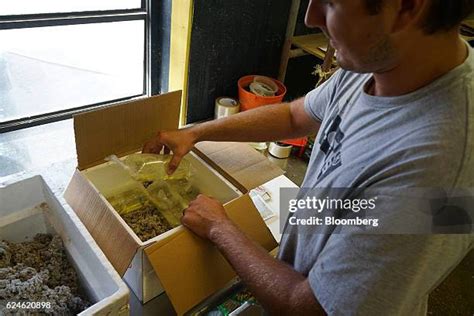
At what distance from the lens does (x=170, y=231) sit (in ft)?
2.86

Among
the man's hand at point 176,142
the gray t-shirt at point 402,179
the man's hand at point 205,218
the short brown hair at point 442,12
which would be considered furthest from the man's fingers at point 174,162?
the short brown hair at point 442,12

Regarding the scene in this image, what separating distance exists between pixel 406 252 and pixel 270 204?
768mm

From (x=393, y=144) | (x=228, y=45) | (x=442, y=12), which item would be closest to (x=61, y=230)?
(x=393, y=144)

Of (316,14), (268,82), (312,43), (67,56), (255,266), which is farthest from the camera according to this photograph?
(312,43)

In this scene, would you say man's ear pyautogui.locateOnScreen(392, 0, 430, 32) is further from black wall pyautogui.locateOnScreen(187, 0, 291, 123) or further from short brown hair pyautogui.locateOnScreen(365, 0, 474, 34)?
black wall pyautogui.locateOnScreen(187, 0, 291, 123)

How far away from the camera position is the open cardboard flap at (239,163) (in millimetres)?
1116

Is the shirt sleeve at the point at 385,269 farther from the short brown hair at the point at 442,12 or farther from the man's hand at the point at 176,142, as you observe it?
the man's hand at the point at 176,142

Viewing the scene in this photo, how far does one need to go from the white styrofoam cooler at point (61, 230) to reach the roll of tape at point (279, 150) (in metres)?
1.30

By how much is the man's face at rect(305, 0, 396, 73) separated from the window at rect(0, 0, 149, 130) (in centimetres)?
122

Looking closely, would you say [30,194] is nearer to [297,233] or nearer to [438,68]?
[297,233]

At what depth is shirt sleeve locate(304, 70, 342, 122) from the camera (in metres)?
0.93

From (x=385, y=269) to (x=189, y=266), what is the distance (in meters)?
0.46

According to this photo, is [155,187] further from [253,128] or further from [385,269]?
[385,269]

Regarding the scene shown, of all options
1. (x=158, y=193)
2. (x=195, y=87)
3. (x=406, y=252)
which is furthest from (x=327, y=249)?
(x=195, y=87)
